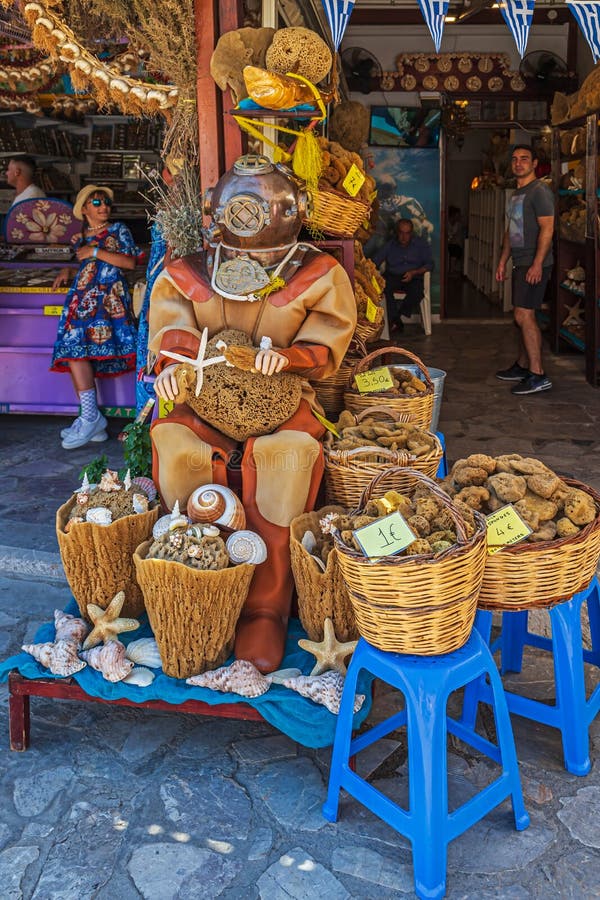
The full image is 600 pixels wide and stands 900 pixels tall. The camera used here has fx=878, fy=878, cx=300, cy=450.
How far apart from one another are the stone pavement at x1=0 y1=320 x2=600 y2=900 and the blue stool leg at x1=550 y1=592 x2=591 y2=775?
72 millimetres

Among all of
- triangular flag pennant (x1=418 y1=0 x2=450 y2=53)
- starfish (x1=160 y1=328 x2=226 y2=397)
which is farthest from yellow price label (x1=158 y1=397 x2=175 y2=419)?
triangular flag pennant (x1=418 y1=0 x2=450 y2=53)

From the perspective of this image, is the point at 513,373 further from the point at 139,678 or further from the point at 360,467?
the point at 139,678

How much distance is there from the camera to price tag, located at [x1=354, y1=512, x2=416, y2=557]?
7.46 feet

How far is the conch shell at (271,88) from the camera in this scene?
329cm

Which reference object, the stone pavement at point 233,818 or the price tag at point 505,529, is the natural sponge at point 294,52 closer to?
the price tag at point 505,529

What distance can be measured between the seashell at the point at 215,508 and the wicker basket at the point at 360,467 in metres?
0.44

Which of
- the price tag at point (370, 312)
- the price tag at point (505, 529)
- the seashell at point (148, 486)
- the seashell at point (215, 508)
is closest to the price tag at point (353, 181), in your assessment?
the price tag at point (370, 312)

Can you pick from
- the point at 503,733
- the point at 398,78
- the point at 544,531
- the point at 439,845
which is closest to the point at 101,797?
the point at 439,845

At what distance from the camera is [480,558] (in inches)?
92.9

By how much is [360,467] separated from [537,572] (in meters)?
0.90

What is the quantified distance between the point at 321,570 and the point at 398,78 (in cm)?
851

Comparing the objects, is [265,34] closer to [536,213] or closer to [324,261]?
[324,261]

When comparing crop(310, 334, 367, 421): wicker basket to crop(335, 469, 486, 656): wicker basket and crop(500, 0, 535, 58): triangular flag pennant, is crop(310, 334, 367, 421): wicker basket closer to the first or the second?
crop(500, 0, 535, 58): triangular flag pennant

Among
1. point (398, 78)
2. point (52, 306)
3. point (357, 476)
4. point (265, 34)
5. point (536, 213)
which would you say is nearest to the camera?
point (357, 476)
